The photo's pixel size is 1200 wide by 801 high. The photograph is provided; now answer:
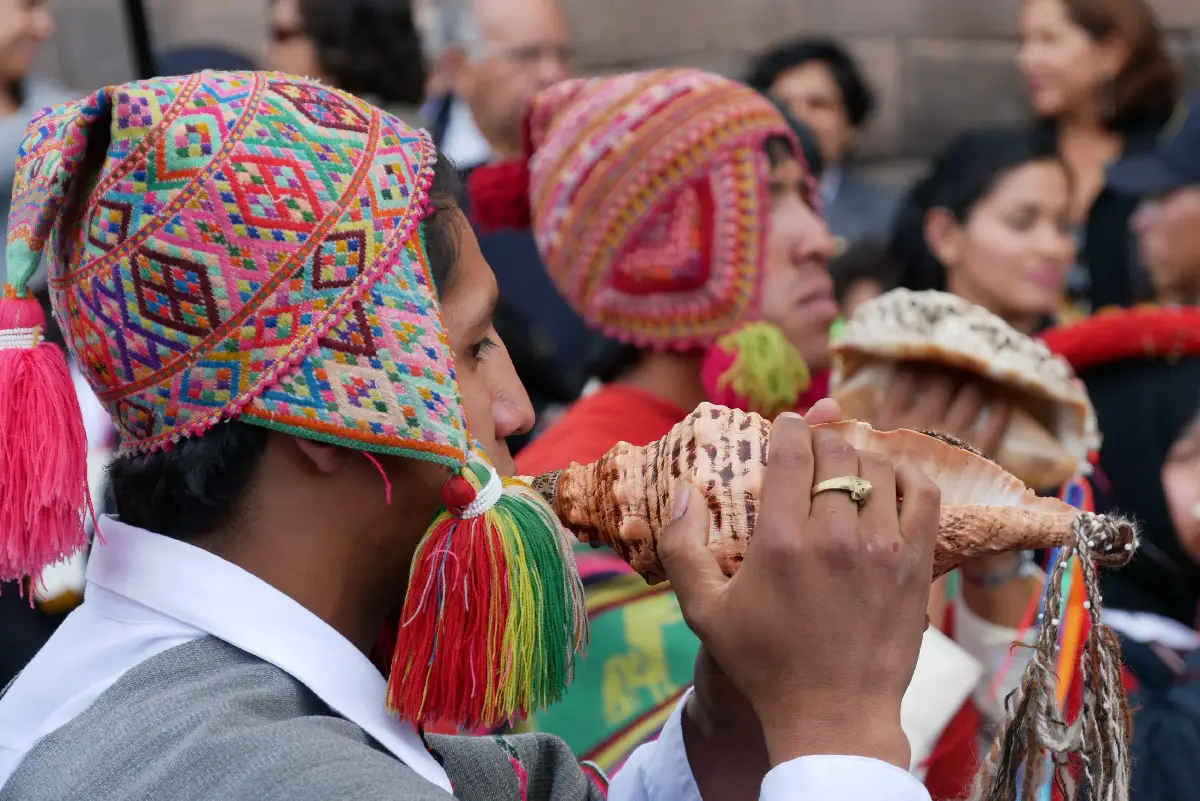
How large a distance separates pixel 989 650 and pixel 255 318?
1804 millimetres

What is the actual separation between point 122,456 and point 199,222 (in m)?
0.32

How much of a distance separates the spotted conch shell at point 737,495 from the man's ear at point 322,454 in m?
0.27

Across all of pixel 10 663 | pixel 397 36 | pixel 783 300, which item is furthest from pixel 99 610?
pixel 397 36

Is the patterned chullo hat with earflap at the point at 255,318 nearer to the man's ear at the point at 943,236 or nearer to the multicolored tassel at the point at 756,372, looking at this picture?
the multicolored tassel at the point at 756,372

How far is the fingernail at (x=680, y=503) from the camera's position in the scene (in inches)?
59.5

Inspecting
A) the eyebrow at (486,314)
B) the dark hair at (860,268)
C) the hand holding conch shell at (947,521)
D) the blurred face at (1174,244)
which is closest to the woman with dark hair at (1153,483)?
the blurred face at (1174,244)

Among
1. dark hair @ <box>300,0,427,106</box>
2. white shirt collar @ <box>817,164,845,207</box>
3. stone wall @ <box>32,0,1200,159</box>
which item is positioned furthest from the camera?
stone wall @ <box>32,0,1200,159</box>

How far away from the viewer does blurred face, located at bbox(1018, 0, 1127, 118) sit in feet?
18.7

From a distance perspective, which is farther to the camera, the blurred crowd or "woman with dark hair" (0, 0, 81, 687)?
"woman with dark hair" (0, 0, 81, 687)

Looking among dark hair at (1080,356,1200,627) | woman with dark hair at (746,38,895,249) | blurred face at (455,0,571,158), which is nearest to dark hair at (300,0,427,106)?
blurred face at (455,0,571,158)

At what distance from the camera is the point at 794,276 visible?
3.45 meters

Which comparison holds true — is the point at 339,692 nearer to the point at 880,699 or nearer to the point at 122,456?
the point at 122,456

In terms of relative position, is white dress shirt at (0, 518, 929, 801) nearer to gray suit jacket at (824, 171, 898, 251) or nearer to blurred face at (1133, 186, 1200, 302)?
blurred face at (1133, 186, 1200, 302)

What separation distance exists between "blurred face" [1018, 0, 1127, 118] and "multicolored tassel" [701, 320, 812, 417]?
3.02m
